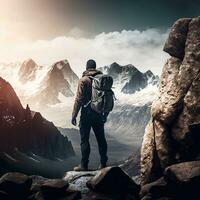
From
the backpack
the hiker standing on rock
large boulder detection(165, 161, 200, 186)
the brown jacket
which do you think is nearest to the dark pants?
the hiker standing on rock

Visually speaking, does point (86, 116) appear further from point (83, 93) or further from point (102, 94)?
point (102, 94)

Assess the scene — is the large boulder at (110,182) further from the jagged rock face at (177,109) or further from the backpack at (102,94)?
the backpack at (102,94)

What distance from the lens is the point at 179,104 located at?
1842 cm

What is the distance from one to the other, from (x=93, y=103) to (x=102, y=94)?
64 centimetres

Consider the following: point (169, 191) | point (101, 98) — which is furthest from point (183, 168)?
point (101, 98)

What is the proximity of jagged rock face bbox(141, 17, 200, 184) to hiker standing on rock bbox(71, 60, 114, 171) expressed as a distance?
235 cm

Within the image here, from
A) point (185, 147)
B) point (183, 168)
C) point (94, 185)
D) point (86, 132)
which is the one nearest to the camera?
point (183, 168)

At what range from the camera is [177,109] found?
1847cm

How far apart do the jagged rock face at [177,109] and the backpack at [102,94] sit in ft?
8.04

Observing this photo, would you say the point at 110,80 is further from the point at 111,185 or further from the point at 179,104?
the point at 111,185

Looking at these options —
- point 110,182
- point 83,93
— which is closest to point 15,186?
point 110,182

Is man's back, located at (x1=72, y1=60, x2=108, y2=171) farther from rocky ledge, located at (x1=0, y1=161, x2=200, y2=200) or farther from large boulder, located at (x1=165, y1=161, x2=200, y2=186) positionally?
large boulder, located at (x1=165, y1=161, x2=200, y2=186)

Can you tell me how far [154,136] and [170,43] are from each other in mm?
4737

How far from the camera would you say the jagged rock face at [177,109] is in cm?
1769
